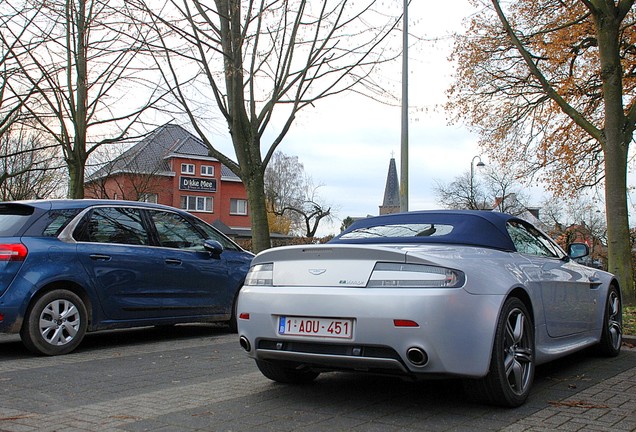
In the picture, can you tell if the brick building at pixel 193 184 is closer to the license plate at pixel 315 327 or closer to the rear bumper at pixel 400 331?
the license plate at pixel 315 327

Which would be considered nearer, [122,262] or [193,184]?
[122,262]

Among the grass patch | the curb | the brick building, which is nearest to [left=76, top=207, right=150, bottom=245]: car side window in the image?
the curb

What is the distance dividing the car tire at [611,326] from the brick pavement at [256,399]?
0.13 m

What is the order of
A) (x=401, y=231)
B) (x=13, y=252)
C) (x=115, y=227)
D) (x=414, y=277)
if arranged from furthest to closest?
1. (x=115, y=227)
2. (x=13, y=252)
3. (x=401, y=231)
4. (x=414, y=277)

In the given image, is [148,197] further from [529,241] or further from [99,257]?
[529,241]

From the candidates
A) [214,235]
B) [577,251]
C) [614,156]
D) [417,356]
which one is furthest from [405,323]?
[614,156]

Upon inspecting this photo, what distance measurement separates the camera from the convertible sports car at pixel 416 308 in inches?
161

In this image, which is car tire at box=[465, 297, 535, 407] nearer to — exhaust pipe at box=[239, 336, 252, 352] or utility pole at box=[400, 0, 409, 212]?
exhaust pipe at box=[239, 336, 252, 352]

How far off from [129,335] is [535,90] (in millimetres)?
18048

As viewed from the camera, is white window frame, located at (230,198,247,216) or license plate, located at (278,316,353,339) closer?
license plate, located at (278,316,353,339)

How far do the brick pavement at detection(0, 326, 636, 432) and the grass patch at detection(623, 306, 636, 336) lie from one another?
6.29 ft

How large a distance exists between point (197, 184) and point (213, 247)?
2048 inches

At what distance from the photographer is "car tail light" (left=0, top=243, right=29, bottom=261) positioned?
653 centimetres

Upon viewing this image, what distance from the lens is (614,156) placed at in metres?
11.8
